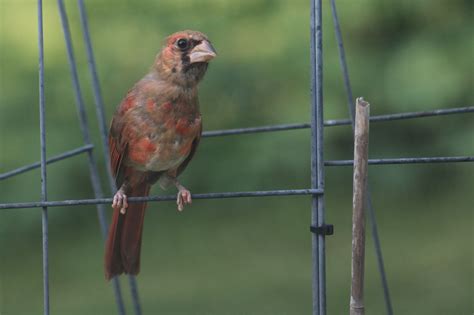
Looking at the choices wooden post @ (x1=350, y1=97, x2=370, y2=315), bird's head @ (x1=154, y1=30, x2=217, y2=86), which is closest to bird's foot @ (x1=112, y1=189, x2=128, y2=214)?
bird's head @ (x1=154, y1=30, x2=217, y2=86)

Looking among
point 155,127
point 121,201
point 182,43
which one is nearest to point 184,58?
point 182,43

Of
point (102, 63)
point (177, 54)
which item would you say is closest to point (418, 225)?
point (102, 63)

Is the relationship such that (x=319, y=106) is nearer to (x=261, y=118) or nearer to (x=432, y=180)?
(x=261, y=118)

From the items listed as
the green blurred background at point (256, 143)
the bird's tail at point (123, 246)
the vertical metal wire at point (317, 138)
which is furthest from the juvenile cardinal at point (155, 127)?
the green blurred background at point (256, 143)

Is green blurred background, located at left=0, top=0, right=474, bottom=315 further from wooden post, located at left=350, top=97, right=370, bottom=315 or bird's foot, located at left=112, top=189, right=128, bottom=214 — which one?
wooden post, located at left=350, top=97, right=370, bottom=315

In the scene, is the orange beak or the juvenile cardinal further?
the juvenile cardinal

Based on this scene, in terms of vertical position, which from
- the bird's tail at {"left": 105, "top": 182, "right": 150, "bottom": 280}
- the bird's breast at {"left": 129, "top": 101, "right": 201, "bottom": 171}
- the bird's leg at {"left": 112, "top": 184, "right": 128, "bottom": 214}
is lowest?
the bird's tail at {"left": 105, "top": 182, "right": 150, "bottom": 280}

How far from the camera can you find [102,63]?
4863 mm

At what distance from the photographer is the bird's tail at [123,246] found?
3072 millimetres

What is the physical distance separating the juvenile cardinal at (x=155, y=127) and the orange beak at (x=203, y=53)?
0.02 metres

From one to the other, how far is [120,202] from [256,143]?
6.68ft

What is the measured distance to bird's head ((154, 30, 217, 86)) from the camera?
2.94 metres

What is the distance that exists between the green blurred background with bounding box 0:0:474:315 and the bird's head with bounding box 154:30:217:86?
1.61 metres

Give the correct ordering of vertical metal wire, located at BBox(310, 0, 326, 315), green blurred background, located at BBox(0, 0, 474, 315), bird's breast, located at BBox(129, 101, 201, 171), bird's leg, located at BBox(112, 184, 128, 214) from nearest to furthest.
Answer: vertical metal wire, located at BBox(310, 0, 326, 315), bird's leg, located at BBox(112, 184, 128, 214), bird's breast, located at BBox(129, 101, 201, 171), green blurred background, located at BBox(0, 0, 474, 315)
